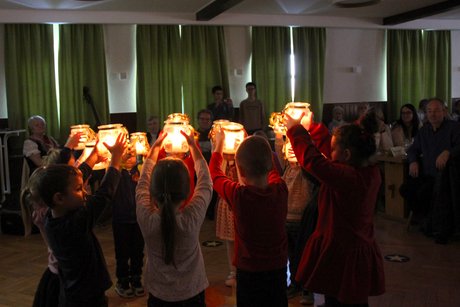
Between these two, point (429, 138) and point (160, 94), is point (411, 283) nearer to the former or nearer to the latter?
point (429, 138)

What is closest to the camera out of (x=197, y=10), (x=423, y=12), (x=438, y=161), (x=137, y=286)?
(x=137, y=286)

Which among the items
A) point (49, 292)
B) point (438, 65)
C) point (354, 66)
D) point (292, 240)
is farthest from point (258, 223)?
point (438, 65)

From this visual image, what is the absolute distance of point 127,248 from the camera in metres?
3.46

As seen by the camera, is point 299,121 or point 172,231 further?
point 299,121

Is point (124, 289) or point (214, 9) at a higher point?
point (214, 9)

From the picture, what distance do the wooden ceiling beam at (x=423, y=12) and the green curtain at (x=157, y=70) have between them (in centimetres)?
387

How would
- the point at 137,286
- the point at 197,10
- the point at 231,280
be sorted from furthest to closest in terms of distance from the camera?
1. the point at 197,10
2. the point at 231,280
3. the point at 137,286

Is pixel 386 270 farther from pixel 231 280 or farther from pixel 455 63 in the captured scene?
pixel 455 63

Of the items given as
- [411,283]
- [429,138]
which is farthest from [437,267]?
[429,138]

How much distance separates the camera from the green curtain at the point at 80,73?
753cm

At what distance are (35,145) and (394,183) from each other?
13.0 ft

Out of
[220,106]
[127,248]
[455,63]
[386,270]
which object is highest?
[455,63]

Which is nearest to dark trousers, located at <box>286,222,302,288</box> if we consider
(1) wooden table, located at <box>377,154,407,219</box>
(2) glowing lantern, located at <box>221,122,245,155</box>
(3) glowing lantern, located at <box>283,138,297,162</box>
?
(3) glowing lantern, located at <box>283,138,297,162</box>

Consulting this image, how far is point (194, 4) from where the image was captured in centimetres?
730
